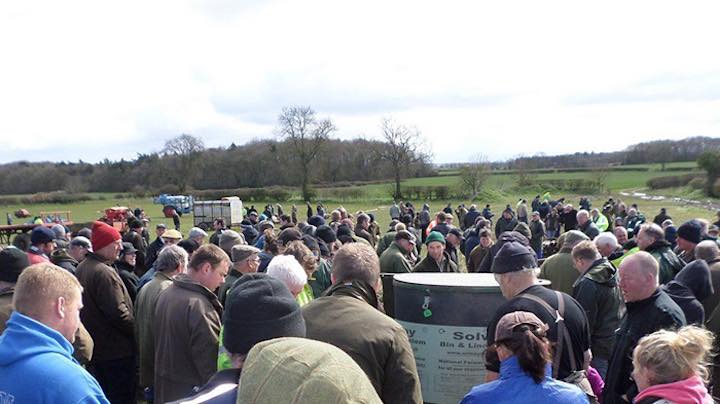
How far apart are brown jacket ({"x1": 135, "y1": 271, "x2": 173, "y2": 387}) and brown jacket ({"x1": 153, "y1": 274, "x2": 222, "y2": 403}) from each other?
0.67 metres

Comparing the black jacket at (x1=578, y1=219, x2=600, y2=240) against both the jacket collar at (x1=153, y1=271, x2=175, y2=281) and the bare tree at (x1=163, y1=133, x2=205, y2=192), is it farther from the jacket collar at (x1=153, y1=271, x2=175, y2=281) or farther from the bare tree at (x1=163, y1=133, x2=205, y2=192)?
the bare tree at (x1=163, y1=133, x2=205, y2=192)

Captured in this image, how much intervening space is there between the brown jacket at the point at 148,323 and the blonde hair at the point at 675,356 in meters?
3.77

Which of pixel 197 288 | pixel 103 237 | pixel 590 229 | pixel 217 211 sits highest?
pixel 103 237

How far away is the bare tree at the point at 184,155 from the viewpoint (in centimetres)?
9031

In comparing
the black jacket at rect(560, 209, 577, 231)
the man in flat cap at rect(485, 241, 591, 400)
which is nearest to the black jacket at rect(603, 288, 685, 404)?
the man in flat cap at rect(485, 241, 591, 400)

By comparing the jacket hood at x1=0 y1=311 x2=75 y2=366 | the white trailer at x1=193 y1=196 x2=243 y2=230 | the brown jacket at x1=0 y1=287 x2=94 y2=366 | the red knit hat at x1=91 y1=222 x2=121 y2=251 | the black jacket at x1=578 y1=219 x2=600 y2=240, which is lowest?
the white trailer at x1=193 y1=196 x2=243 y2=230

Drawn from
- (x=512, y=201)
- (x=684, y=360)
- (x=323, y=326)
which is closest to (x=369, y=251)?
(x=323, y=326)

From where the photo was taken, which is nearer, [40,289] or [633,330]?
[40,289]

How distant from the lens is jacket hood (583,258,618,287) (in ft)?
18.2

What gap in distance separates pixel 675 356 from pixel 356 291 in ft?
5.69

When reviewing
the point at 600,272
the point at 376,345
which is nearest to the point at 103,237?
the point at 376,345

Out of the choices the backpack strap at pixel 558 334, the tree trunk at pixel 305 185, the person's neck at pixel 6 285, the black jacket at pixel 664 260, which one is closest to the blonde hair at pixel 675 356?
the backpack strap at pixel 558 334

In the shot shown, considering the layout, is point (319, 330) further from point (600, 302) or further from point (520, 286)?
point (600, 302)

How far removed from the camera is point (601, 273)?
18.3 ft
